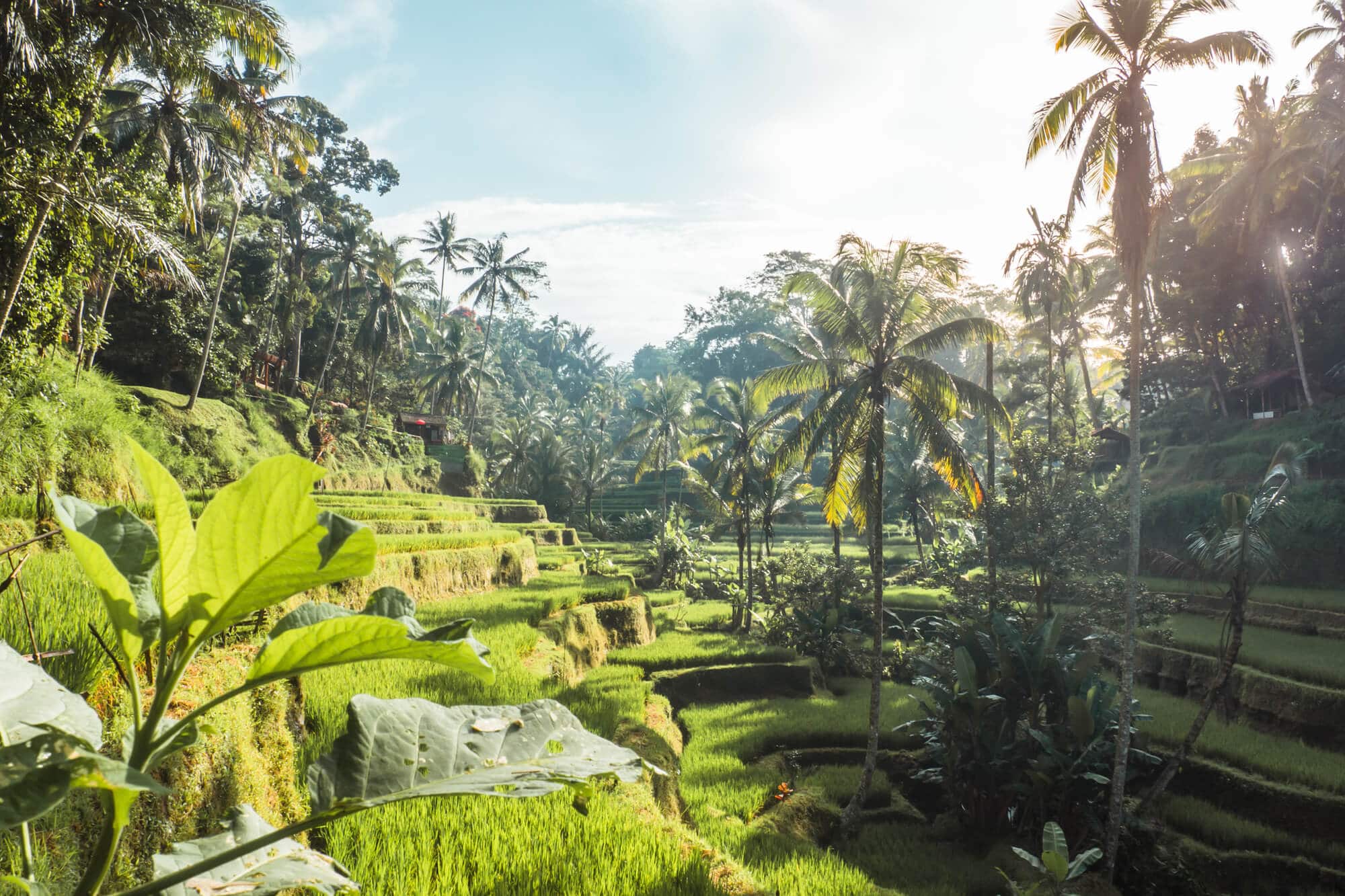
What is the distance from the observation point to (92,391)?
10.1 m

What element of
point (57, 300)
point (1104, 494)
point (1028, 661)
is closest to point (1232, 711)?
point (1104, 494)

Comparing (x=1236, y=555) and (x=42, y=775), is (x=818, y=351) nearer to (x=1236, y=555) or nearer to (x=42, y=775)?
(x=1236, y=555)

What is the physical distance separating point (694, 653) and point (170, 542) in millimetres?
12956

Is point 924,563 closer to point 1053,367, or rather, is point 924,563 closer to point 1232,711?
point 1232,711

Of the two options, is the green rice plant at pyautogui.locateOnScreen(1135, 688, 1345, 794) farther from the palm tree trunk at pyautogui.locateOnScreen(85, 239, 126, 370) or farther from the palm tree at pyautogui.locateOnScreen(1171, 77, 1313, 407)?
the palm tree trunk at pyautogui.locateOnScreen(85, 239, 126, 370)

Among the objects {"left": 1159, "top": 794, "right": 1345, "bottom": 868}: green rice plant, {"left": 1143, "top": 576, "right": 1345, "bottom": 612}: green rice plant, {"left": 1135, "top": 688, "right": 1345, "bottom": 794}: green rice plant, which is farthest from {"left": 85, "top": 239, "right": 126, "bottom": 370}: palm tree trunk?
{"left": 1143, "top": 576, "right": 1345, "bottom": 612}: green rice plant

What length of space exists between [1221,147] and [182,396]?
116 ft

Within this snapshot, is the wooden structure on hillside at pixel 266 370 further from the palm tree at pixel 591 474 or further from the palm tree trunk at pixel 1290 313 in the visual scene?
the palm tree trunk at pixel 1290 313

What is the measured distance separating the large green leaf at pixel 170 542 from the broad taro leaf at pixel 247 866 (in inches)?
10.2

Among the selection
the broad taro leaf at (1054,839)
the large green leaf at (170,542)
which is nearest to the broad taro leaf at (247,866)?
the large green leaf at (170,542)

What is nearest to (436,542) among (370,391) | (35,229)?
(35,229)

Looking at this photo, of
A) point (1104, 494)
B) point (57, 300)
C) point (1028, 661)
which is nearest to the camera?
point (1028, 661)

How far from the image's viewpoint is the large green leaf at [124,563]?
0.59 meters

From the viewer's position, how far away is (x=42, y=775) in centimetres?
49
